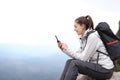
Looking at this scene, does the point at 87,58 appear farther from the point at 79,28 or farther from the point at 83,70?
the point at 79,28

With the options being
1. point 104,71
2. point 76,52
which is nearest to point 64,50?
point 76,52

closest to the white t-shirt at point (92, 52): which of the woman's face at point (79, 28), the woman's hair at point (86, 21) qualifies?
the woman's face at point (79, 28)

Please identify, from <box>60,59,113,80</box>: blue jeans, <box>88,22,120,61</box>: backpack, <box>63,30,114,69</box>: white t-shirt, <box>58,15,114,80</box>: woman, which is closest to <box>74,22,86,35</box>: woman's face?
<box>58,15,114,80</box>: woman

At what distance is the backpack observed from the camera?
11.5 m

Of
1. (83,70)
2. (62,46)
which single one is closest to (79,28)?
(62,46)

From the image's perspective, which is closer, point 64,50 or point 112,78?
point 64,50

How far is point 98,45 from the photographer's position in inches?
451

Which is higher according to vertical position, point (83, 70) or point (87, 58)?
point (87, 58)

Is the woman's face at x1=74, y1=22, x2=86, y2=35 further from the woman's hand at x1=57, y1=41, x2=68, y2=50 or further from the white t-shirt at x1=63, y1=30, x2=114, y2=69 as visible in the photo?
the woman's hand at x1=57, y1=41, x2=68, y2=50

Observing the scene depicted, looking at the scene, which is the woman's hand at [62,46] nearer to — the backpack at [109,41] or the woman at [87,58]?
the woman at [87,58]

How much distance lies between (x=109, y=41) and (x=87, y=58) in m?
0.79

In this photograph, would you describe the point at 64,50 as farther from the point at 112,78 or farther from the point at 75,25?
the point at 112,78

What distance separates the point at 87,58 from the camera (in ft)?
37.3

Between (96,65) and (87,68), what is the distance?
10.9 inches
